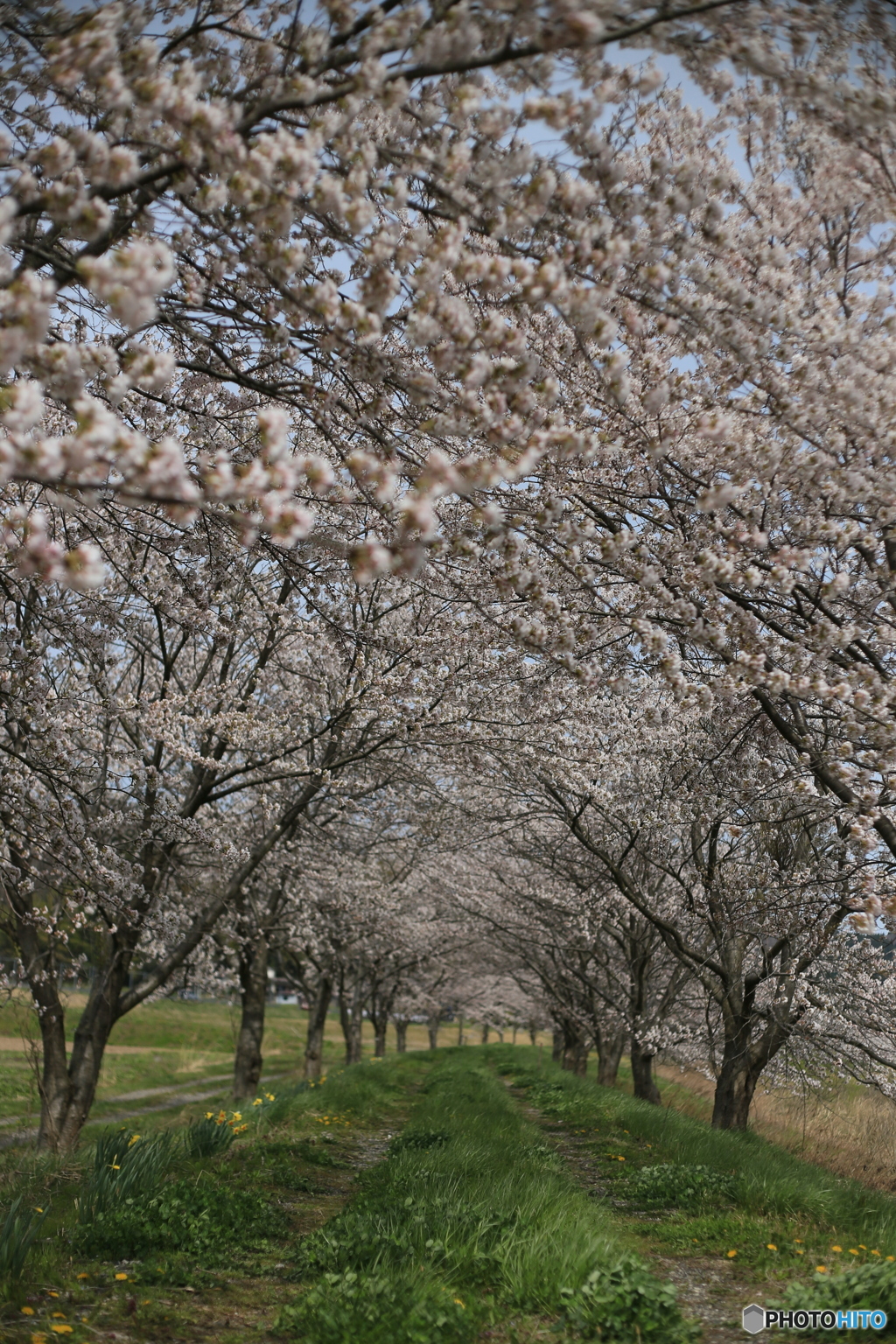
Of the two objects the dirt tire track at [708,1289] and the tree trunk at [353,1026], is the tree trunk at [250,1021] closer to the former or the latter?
the tree trunk at [353,1026]

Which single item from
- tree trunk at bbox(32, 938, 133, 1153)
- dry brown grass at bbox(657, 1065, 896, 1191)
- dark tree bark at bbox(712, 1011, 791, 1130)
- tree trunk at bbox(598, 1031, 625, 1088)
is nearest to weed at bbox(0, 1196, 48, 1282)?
tree trunk at bbox(32, 938, 133, 1153)

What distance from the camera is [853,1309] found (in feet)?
12.3

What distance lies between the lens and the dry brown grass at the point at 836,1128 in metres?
11.4

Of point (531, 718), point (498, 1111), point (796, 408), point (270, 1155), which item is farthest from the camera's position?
point (498, 1111)

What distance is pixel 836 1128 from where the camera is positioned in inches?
515

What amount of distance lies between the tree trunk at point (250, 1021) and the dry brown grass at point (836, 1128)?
864 cm

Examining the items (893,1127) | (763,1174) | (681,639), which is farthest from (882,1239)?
(893,1127)

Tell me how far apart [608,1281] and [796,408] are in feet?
13.4

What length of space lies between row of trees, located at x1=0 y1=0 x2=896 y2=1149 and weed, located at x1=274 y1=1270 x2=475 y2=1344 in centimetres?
251

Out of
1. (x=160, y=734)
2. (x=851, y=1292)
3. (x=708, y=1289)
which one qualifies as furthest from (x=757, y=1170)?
(x=160, y=734)

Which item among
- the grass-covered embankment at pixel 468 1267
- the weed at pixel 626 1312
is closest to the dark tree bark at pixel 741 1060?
the grass-covered embankment at pixel 468 1267

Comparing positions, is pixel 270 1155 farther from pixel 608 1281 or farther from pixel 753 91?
pixel 753 91

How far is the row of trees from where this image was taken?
9.34 ft

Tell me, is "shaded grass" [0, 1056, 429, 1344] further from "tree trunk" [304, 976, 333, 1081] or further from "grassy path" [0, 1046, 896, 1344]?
"tree trunk" [304, 976, 333, 1081]
